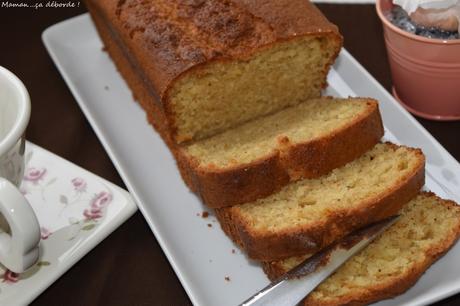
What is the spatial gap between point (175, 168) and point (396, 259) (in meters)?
0.97

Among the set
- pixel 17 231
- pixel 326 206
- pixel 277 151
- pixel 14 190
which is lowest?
pixel 326 206

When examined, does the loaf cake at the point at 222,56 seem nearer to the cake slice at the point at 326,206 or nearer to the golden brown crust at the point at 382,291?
the cake slice at the point at 326,206

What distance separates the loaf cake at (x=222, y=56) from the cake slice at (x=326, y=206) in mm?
437

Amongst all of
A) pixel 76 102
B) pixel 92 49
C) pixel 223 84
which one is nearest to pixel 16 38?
pixel 92 49

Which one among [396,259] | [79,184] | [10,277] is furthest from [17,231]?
[396,259]

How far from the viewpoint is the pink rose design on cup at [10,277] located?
2.03 meters

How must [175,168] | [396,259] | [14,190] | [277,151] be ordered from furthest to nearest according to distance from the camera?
[175,168] → [277,151] → [396,259] → [14,190]

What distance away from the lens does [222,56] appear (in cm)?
234

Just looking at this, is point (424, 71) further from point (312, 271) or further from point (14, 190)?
point (14, 190)

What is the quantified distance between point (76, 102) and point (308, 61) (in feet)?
3.57

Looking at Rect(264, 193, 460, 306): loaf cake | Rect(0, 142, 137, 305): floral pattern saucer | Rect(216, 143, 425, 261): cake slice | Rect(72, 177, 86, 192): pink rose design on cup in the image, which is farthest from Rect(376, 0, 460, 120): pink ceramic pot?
Rect(72, 177, 86, 192): pink rose design on cup

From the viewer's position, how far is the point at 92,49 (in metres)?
→ 3.22

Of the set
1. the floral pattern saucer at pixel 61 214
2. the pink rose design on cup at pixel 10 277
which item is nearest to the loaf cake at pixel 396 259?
the floral pattern saucer at pixel 61 214

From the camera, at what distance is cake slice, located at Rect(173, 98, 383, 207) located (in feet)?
7.22
